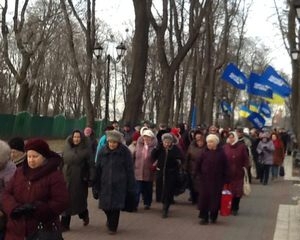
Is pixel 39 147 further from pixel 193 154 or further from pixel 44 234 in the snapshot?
pixel 193 154

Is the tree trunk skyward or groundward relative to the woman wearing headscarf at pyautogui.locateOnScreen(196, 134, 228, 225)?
skyward

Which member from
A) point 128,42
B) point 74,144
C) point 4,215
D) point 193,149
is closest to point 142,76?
point 193,149

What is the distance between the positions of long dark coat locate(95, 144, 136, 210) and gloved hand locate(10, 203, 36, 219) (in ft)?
15.4

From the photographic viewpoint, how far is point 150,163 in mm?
13383

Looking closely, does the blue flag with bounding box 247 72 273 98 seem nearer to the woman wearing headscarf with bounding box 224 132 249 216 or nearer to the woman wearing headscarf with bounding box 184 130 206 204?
the woman wearing headscarf with bounding box 184 130 206 204

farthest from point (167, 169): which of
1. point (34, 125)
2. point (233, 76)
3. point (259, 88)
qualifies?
point (34, 125)

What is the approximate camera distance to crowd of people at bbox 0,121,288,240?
573 centimetres

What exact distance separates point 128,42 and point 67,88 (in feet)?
77.5

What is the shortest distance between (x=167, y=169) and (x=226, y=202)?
131cm

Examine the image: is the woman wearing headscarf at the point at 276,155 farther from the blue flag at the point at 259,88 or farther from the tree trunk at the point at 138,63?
the tree trunk at the point at 138,63

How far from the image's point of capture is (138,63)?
67.0 ft

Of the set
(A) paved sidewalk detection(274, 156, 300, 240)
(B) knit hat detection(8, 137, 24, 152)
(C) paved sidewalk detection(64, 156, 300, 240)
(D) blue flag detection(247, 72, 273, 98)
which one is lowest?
(C) paved sidewalk detection(64, 156, 300, 240)

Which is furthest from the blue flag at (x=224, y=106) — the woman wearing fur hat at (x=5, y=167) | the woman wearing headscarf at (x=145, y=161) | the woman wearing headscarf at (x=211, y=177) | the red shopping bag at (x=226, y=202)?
the woman wearing fur hat at (x=5, y=167)

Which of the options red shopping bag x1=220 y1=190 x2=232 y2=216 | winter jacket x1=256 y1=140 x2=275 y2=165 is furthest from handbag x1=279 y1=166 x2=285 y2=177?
red shopping bag x1=220 y1=190 x2=232 y2=216
